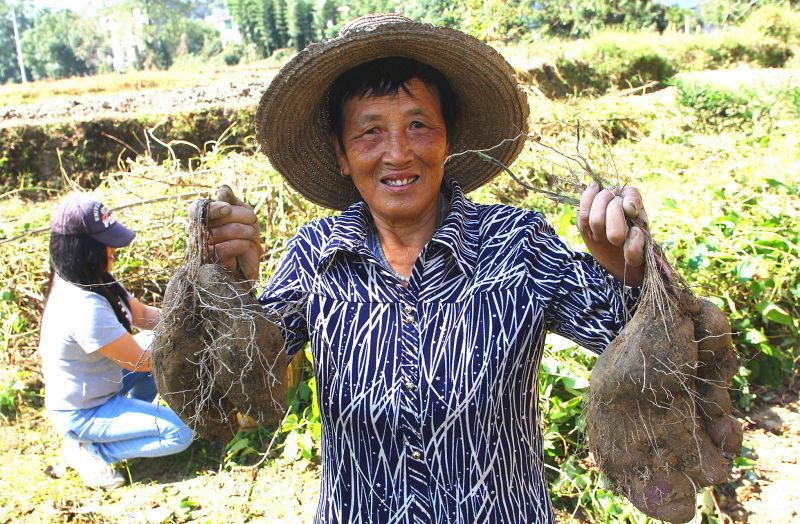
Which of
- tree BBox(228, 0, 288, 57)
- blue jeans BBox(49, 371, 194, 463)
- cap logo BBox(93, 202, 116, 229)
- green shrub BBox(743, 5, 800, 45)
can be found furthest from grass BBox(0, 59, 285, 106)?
tree BBox(228, 0, 288, 57)

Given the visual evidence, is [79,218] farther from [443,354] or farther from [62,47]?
[62,47]

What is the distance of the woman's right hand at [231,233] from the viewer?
4.14 feet

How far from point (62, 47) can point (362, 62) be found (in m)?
72.8

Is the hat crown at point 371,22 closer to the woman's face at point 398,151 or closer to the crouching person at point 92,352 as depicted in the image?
the woman's face at point 398,151

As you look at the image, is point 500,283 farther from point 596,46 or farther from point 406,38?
point 596,46

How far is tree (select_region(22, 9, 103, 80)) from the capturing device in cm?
6241

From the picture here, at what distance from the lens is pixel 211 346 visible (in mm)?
1240

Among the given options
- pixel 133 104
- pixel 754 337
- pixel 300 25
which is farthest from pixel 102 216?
pixel 300 25

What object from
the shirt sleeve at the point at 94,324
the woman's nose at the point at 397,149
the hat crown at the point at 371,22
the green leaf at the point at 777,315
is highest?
the hat crown at the point at 371,22

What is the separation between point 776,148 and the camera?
475cm

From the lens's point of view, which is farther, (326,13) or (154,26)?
(154,26)

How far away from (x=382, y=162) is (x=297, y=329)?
0.40m

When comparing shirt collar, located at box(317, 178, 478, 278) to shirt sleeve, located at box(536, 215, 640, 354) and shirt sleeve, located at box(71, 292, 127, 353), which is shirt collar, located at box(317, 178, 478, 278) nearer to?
shirt sleeve, located at box(536, 215, 640, 354)

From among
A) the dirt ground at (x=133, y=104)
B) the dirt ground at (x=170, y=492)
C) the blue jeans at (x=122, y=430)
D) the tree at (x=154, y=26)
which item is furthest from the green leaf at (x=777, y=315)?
the tree at (x=154, y=26)
